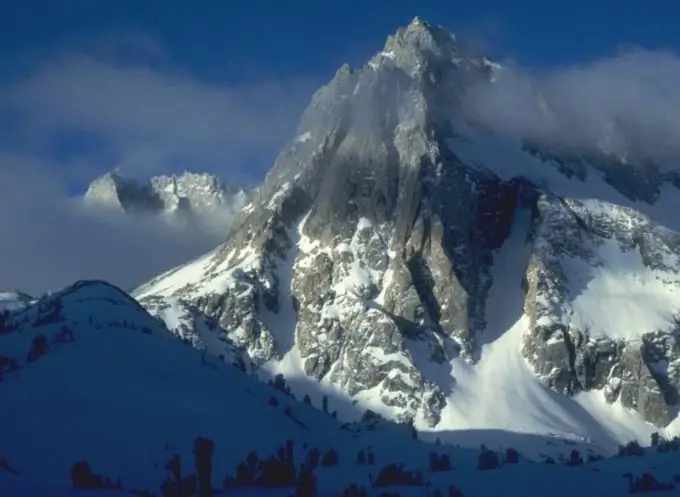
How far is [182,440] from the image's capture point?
132375 mm

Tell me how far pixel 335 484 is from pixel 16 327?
93964 mm

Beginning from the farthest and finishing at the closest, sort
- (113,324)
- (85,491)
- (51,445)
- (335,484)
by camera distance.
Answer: (113,324), (51,445), (335,484), (85,491)

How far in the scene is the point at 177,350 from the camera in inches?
6914

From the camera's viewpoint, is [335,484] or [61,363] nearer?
[335,484]

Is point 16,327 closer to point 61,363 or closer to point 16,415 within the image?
point 61,363

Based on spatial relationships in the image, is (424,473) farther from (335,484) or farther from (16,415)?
(16,415)

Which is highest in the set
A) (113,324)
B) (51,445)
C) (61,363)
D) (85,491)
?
(113,324)

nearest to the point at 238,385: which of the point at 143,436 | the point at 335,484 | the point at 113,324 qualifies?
the point at 113,324

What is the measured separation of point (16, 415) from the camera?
12950 centimetres

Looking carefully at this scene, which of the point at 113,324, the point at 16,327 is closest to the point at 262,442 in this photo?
the point at 113,324

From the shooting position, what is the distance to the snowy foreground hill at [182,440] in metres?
106

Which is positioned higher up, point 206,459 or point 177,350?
point 177,350

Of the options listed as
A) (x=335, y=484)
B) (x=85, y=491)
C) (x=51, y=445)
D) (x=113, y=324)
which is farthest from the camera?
(x=113, y=324)

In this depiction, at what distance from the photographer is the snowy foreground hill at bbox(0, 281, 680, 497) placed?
4156 inches
